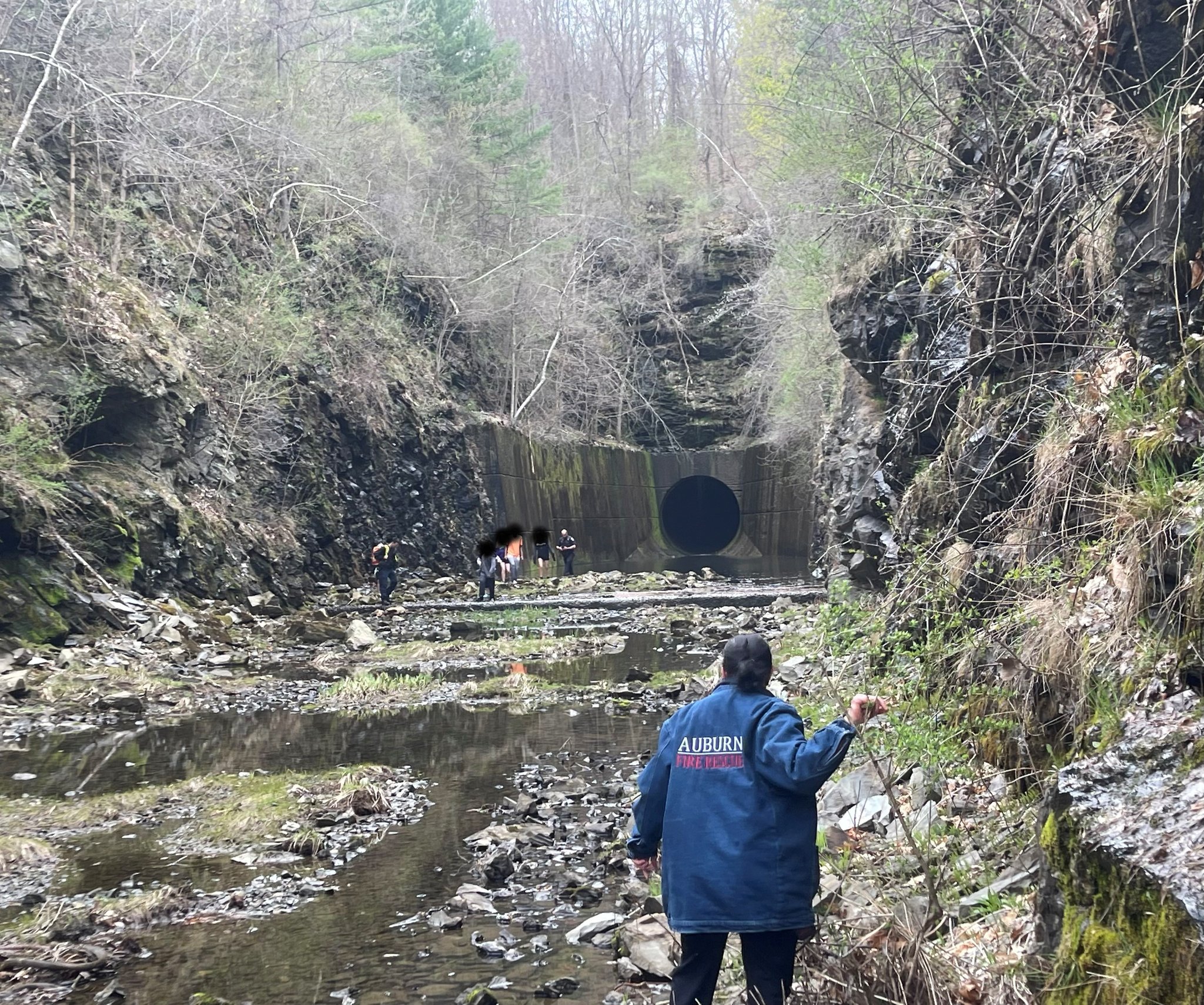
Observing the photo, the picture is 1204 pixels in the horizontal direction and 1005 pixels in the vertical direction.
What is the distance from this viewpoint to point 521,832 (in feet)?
22.5

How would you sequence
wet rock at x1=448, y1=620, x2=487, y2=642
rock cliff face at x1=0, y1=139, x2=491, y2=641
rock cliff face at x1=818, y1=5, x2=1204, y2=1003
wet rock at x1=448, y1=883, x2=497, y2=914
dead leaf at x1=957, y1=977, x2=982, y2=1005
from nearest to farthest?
rock cliff face at x1=818, y1=5, x2=1204, y2=1003
dead leaf at x1=957, y1=977, x2=982, y2=1005
wet rock at x1=448, y1=883, x2=497, y2=914
rock cliff face at x1=0, y1=139, x2=491, y2=641
wet rock at x1=448, y1=620, x2=487, y2=642

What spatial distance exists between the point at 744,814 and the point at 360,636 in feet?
45.0

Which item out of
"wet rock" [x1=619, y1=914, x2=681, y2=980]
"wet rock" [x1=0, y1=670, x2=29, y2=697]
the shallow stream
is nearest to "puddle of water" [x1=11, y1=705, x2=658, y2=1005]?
the shallow stream

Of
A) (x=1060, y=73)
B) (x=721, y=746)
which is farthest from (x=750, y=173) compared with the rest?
(x=721, y=746)

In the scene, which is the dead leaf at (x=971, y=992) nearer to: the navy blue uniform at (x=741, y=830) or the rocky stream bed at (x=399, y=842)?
the rocky stream bed at (x=399, y=842)

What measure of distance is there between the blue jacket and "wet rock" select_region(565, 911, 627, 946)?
1.79m

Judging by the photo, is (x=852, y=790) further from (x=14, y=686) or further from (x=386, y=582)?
(x=386, y=582)

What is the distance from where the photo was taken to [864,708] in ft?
12.1

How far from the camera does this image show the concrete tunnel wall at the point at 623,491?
2950 cm

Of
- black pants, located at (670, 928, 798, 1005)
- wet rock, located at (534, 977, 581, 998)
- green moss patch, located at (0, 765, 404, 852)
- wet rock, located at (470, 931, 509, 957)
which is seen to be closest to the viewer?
black pants, located at (670, 928, 798, 1005)

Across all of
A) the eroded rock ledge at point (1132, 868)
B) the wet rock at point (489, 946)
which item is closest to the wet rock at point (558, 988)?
the wet rock at point (489, 946)

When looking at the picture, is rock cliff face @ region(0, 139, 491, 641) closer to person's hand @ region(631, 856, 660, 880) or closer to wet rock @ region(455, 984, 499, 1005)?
wet rock @ region(455, 984, 499, 1005)

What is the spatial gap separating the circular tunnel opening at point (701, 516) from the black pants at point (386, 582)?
20674 millimetres

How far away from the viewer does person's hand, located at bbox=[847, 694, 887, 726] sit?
11.9 feet
